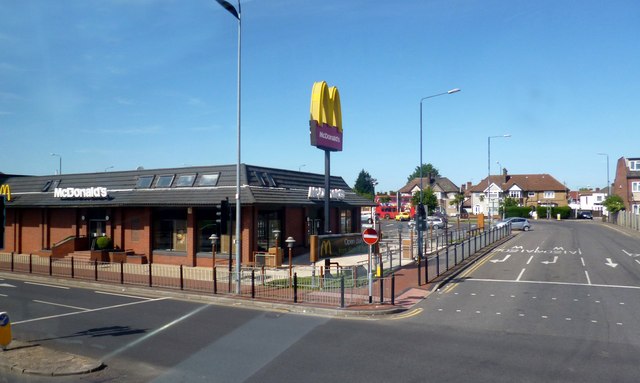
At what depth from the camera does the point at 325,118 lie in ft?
87.6

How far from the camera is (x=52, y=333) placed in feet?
43.1

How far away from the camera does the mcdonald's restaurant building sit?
2756 cm

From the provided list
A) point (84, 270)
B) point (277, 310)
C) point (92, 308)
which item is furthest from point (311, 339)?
point (84, 270)

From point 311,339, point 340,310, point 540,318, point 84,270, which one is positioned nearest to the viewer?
point 311,339

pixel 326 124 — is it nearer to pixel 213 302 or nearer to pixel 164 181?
pixel 164 181

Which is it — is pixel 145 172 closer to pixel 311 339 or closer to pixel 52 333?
pixel 52 333

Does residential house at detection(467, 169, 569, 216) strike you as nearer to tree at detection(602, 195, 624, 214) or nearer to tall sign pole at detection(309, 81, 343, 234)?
tree at detection(602, 195, 624, 214)

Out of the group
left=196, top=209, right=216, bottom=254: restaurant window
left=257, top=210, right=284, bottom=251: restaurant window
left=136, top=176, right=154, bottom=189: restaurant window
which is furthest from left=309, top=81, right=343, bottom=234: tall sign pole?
left=136, top=176, right=154, bottom=189: restaurant window

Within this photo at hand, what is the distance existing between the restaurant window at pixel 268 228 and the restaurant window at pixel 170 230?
14.3 feet

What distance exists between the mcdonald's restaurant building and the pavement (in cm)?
352

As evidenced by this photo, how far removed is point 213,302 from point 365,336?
716 cm

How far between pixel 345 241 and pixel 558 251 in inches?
637

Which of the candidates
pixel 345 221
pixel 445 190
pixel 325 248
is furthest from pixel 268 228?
pixel 445 190

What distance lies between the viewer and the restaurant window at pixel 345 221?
1433 inches
